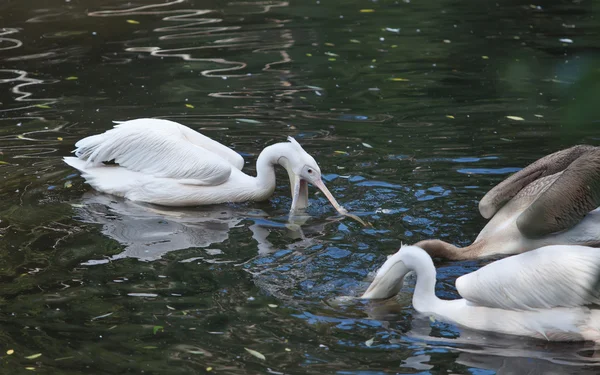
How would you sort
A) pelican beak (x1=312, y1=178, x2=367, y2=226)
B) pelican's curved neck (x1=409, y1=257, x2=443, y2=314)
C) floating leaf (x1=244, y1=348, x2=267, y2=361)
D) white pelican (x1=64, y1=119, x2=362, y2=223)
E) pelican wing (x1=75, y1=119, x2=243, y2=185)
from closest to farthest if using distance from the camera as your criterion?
floating leaf (x1=244, y1=348, x2=267, y2=361) → pelican's curved neck (x1=409, y1=257, x2=443, y2=314) → pelican beak (x1=312, y1=178, x2=367, y2=226) → white pelican (x1=64, y1=119, x2=362, y2=223) → pelican wing (x1=75, y1=119, x2=243, y2=185)

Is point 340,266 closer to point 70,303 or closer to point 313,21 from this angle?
point 70,303

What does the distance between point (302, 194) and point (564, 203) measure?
2.20m

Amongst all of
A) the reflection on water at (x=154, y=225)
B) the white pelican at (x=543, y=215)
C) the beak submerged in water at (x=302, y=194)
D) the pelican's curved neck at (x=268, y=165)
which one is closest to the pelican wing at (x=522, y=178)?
the white pelican at (x=543, y=215)

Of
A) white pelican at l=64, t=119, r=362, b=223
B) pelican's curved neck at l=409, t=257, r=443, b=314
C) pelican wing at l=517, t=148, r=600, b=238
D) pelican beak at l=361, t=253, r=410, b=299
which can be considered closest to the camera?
pelican's curved neck at l=409, t=257, r=443, b=314

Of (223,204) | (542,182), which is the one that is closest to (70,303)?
(223,204)

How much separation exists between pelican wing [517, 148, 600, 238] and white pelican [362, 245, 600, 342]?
78 cm

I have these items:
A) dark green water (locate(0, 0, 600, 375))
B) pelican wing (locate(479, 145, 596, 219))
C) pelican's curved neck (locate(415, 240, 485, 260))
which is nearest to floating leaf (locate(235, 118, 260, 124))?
dark green water (locate(0, 0, 600, 375))

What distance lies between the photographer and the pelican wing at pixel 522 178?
6.07 metres

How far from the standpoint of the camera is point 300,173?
22.5 ft

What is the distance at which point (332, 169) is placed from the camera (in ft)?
25.0

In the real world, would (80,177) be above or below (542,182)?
below

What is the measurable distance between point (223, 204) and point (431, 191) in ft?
5.58

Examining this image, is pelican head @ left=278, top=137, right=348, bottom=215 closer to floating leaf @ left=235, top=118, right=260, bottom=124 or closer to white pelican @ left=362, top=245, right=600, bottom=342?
white pelican @ left=362, top=245, right=600, bottom=342

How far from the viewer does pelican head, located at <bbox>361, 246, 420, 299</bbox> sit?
4.88 meters
